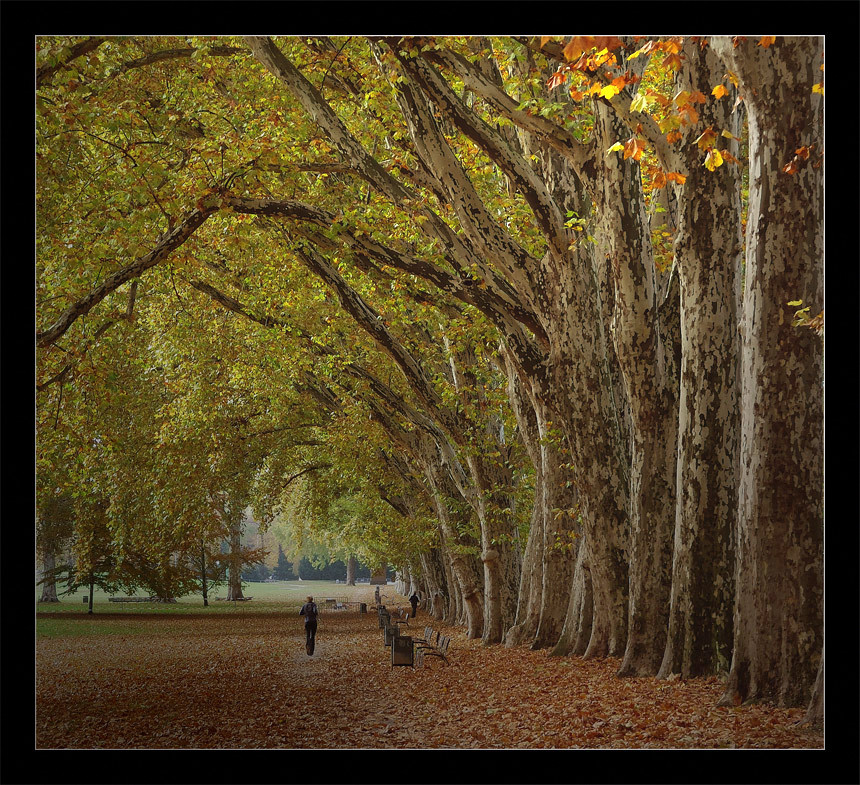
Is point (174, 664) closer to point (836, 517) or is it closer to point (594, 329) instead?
point (594, 329)

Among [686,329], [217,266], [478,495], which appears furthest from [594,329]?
[217,266]

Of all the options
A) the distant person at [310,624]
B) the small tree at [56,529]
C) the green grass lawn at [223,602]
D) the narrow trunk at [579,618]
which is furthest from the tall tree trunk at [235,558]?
the narrow trunk at [579,618]

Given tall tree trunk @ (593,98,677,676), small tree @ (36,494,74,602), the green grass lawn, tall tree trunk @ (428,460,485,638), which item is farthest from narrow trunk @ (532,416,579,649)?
small tree @ (36,494,74,602)

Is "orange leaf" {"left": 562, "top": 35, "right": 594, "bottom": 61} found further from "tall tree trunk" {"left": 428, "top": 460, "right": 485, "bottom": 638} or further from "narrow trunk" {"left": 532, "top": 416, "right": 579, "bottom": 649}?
"tall tree trunk" {"left": 428, "top": 460, "right": 485, "bottom": 638}

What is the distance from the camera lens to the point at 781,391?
26.1 ft

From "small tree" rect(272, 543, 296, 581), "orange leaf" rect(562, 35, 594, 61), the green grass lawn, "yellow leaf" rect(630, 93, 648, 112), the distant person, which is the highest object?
"orange leaf" rect(562, 35, 594, 61)

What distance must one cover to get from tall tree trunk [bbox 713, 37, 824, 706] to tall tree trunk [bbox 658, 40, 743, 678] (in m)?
0.89

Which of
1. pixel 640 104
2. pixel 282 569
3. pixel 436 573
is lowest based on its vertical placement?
pixel 282 569

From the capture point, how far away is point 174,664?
725 inches

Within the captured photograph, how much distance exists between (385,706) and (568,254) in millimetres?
5590

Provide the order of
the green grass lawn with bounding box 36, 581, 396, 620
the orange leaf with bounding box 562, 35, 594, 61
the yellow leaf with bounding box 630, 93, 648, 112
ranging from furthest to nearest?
the green grass lawn with bounding box 36, 581, 396, 620 < the yellow leaf with bounding box 630, 93, 648, 112 < the orange leaf with bounding box 562, 35, 594, 61

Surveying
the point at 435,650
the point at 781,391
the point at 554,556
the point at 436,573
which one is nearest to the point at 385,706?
the point at 554,556

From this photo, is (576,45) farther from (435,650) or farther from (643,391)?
(435,650)

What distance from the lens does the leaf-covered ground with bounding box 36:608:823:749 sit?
781 cm
